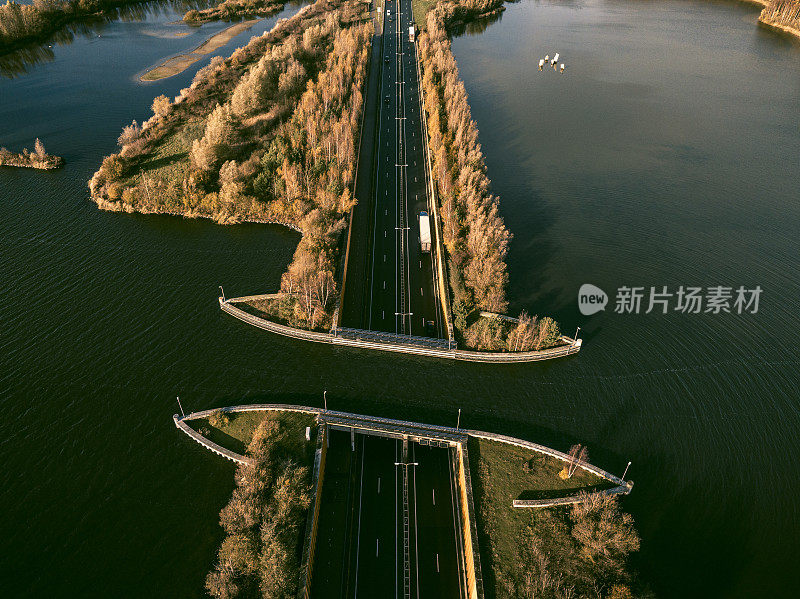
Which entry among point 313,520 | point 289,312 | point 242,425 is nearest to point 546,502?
point 313,520

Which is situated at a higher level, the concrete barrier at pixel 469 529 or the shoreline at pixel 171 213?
the shoreline at pixel 171 213

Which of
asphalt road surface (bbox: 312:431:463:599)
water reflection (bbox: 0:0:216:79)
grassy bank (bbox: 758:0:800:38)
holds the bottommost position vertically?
asphalt road surface (bbox: 312:431:463:599)

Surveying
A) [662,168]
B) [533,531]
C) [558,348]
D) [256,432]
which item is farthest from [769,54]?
[256,432]

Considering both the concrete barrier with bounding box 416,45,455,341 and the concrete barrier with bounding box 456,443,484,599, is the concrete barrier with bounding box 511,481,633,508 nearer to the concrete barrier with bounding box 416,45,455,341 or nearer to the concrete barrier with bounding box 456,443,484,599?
the concrete barrier with bounding box 456,443,484,599

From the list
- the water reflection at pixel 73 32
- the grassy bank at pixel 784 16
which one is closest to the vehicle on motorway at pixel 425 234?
the water reflection at pixel 73 32

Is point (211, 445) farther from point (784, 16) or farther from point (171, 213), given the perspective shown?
point (784, 16)

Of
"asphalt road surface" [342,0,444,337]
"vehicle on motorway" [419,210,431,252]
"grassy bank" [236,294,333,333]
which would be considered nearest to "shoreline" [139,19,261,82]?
"asphalt road surface" [342,0,444,337]

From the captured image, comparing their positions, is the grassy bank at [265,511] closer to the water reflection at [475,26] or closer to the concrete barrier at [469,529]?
the concrete barrier at [469,529]
